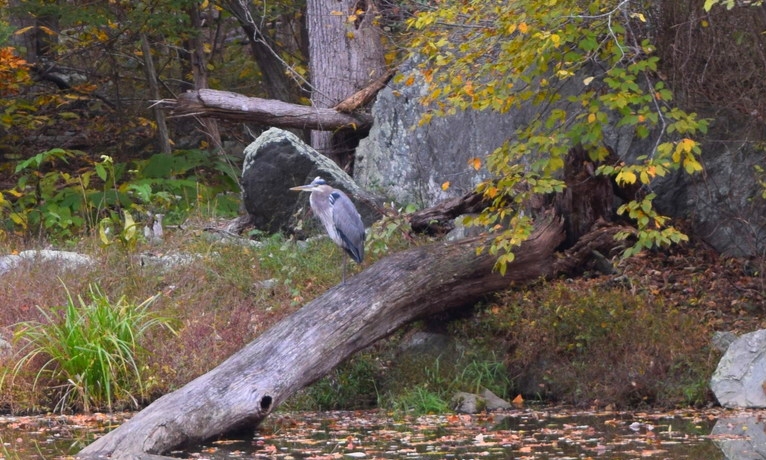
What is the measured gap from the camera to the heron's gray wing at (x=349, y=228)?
8.09 metres

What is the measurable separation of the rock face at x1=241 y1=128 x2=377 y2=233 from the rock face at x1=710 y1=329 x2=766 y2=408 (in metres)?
4.26

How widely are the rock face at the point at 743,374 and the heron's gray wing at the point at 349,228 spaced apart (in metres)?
2.88

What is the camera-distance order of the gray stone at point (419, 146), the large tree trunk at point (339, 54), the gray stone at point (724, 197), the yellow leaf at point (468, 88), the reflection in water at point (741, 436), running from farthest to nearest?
the large tree trunk at point (339, 54) < the gray stone at point (419, 146) < the gray stone at point (724, 197) < the yellow leaf at point (468, 88) < the reflection in water at point (741, 436)

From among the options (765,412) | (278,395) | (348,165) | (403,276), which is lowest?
(765,412)

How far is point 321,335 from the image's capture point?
7102mm

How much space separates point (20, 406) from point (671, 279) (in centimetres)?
540

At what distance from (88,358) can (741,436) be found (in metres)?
4.68

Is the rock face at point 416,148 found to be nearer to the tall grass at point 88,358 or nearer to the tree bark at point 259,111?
the tree bark at point 259,111

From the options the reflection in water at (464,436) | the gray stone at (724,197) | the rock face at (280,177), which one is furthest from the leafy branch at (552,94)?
the rock face at (280,177)

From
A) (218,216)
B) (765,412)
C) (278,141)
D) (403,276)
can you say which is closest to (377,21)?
(278,141)

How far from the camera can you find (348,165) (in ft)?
40.0

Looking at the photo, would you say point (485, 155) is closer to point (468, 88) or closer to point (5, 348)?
point (468, 88)

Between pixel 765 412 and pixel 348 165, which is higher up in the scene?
pixel 348 165

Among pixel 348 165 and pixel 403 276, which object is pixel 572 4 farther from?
pixel 348 165
